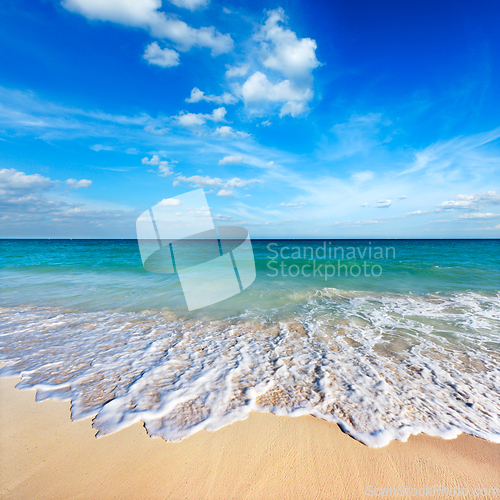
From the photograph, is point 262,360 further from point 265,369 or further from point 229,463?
Result: point 229,463

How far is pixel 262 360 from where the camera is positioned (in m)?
4.26

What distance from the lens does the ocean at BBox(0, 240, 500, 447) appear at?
2865 millimetres

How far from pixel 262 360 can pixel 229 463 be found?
205cm

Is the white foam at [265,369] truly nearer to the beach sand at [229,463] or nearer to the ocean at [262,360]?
the ocean at [262,360]

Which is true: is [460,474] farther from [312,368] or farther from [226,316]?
[226,316]

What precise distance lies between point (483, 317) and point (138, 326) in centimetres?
963

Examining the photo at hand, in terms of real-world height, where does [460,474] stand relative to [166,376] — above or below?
below

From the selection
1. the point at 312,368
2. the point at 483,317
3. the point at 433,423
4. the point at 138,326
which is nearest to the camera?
the point at 433,423

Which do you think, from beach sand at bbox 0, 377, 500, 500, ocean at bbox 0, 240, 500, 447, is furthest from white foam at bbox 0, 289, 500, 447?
beach sand at bbox 0, 377, 500, 500

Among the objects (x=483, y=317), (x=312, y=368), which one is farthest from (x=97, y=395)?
(x=483, y=317)

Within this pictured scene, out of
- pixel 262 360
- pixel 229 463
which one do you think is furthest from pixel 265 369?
pixel 229 463

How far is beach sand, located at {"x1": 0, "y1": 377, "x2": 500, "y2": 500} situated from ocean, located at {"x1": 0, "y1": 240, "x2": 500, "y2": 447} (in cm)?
16

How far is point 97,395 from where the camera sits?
10.3 ft

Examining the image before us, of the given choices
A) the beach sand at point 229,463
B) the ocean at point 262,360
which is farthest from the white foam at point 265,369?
the beach sand at point 229,463
